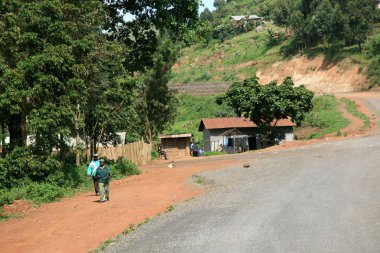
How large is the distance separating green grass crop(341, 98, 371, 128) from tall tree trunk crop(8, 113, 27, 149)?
97.1ft

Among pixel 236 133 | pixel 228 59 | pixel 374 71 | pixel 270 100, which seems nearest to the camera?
pixel 270 100

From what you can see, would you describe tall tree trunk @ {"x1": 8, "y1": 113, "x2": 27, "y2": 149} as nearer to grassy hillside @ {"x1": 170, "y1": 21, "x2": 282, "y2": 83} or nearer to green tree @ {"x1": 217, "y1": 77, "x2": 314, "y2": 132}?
green tree @ {"x1": 217, "y1": 77, "x2": 314, "y2": 132}

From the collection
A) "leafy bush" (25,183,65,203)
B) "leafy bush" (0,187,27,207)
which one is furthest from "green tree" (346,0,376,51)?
"leafy bush" (0,187,27,207)

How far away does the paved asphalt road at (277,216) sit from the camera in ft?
32.1

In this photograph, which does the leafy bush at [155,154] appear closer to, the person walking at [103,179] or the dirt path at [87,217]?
the dirt path at [87,217]

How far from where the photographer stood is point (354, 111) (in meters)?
48.3

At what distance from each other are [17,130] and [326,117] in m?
35.1

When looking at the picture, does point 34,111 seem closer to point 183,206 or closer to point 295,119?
point 183,206

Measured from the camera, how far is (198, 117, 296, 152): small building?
48.5 metres

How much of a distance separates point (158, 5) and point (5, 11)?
270 inches

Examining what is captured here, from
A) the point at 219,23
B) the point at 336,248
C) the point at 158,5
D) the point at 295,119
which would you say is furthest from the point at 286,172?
the point at 219,23

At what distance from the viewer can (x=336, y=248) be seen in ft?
29.9

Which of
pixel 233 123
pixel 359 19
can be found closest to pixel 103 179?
pixel 233 123

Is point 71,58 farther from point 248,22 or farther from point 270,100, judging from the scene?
point 248,22
